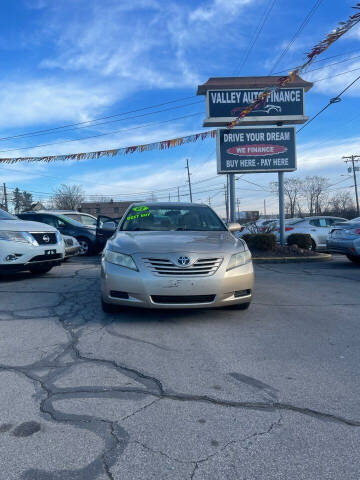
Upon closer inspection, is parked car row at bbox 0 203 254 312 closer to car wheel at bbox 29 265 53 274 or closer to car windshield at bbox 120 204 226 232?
car windshield at bbox 120 204 226 232

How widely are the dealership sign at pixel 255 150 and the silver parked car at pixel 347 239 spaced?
3.86 metres

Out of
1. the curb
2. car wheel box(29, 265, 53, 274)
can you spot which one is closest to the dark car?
car wheel box(29, 265, 53, 274)

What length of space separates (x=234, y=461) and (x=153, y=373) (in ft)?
3.96

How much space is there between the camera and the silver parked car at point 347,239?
8836 mm

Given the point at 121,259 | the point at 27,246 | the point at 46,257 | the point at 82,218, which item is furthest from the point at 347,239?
the point at 82,218

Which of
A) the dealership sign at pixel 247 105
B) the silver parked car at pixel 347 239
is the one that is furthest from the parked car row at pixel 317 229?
the dealership sign at pixel 247 105

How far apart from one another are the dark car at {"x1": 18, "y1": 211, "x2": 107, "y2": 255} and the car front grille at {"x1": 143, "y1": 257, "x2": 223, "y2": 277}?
7761mm

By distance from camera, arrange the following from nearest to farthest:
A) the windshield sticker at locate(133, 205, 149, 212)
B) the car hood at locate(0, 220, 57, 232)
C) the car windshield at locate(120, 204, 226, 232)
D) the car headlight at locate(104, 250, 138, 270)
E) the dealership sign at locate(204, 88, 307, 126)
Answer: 1. the car headlight at locate(104, 250, 138, 270)
2. the car windshield at locate(120, 204, 226, 232)
3. the windshield sticker at locate(133, 205, 149, 212)
4. the car hood at locate(0, 220, 57, 232)
5. the dealership sign at locate(204, 88, 307, 126)

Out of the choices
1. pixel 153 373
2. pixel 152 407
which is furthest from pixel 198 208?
pixel 152 407

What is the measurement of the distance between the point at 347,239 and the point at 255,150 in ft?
16.1

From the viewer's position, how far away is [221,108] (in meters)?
12.7

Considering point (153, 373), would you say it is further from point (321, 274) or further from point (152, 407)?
point (321, 274)

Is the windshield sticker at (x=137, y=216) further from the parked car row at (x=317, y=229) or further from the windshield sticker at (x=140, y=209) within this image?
the parked car row at (x=317, y=229)

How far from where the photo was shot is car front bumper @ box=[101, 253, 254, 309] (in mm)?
4102
